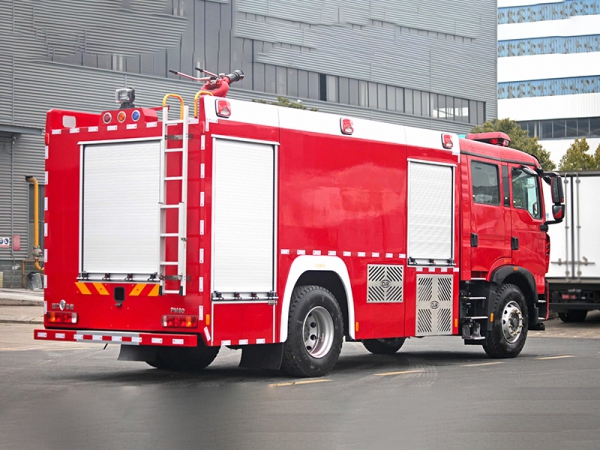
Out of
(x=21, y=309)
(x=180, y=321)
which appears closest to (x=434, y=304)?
(x=180, y=321)

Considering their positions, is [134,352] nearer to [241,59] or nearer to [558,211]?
[558,211]

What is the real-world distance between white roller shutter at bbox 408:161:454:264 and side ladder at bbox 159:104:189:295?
3737mm

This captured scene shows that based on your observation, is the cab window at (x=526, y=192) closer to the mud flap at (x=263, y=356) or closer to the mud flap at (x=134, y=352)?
the mud flap at (x=263, y=356)

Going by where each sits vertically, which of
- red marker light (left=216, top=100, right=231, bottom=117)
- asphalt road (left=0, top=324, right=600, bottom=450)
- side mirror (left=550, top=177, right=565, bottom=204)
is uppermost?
red marker light (left=216, top=100, right=231, bottom=117)

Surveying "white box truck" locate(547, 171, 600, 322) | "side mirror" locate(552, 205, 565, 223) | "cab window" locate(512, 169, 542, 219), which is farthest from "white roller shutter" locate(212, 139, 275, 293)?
"white box truck" locate(547, 171, 600, 322)

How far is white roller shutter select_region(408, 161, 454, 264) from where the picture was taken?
14.5 metres

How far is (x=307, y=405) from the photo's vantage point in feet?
33.9

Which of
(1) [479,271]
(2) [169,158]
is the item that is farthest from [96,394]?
(1) [479,271]

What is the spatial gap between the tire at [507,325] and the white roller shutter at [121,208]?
5.87m

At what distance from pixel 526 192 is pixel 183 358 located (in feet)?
20.2

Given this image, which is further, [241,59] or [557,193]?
[241,59]

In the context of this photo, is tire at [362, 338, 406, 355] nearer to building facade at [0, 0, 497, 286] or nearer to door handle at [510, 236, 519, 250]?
door handle at [510, 236, 519, 250]

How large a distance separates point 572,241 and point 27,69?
27.0 m

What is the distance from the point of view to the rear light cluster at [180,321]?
11609mm
